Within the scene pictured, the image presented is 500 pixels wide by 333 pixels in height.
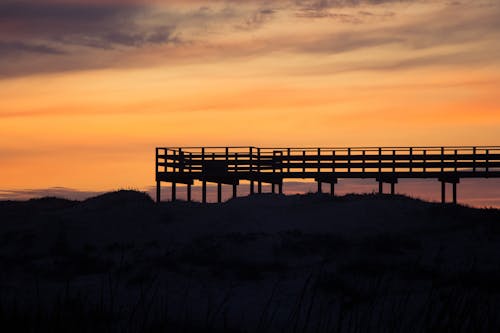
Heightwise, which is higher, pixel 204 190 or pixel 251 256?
pixel 204 190

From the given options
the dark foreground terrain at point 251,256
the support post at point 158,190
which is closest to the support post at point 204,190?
the support post at point 158,190

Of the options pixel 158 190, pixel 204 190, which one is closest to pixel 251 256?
pixel 204 190

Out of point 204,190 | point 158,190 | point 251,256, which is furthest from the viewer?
point 158,190

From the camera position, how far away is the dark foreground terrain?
48.3 ft

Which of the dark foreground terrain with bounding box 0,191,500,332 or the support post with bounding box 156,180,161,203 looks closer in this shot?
the dark foreground terrain with bounding box 0,191,500,332

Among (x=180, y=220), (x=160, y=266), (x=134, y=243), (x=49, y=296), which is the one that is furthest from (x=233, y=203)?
(x=49, y=296)

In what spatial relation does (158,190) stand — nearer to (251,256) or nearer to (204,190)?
(204,190)

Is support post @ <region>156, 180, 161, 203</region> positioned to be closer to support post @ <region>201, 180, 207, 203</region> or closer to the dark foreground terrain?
support post @ <region>201, 180, 207, 203</region>

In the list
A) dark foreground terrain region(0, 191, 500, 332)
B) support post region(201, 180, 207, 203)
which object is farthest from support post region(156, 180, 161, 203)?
dark foreground terrain region(0, 191, 500, 332)

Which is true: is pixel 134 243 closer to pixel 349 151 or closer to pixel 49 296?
pixel 49 296

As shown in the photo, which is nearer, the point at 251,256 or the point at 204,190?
the point at 251,256

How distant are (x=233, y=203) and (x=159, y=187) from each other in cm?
1066

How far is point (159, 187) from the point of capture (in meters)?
43.2

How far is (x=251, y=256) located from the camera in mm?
23188
